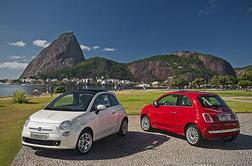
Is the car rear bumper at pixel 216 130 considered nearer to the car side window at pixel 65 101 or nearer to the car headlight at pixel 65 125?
the car headlight at pixel 65 125

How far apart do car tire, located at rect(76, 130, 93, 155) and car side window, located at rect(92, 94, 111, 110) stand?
32.7 inches

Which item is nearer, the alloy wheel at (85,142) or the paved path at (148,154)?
the paved path at (148,154)

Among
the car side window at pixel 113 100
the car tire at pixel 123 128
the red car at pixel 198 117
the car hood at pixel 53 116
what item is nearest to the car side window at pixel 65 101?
the car hood at pixel 53 116

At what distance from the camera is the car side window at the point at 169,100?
8495 millimetres

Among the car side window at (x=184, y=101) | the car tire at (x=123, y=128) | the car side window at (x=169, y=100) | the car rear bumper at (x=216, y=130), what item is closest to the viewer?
the car rear bumper at (x=216, y=130)

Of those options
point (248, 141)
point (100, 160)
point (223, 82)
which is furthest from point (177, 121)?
point (223, 82)

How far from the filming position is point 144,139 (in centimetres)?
850

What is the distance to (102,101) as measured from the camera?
7.76 m

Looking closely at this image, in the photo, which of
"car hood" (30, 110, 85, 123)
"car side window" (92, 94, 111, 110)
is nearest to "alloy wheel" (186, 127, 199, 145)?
"car side window" (92, 94, 111, 110)

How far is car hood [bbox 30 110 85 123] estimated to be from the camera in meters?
6.13

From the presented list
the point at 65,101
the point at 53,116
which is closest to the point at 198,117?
the point at 65,101

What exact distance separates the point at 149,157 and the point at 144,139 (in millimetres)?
2133

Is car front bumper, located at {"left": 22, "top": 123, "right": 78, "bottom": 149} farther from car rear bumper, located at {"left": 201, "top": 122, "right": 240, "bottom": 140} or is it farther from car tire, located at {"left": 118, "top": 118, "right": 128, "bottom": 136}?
car rear bumper, located at {"left": 201, "top": 122, "right": 240, "bottom": 140}

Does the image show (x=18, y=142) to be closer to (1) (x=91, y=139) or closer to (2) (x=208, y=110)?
(1) (x=91, y=139)
